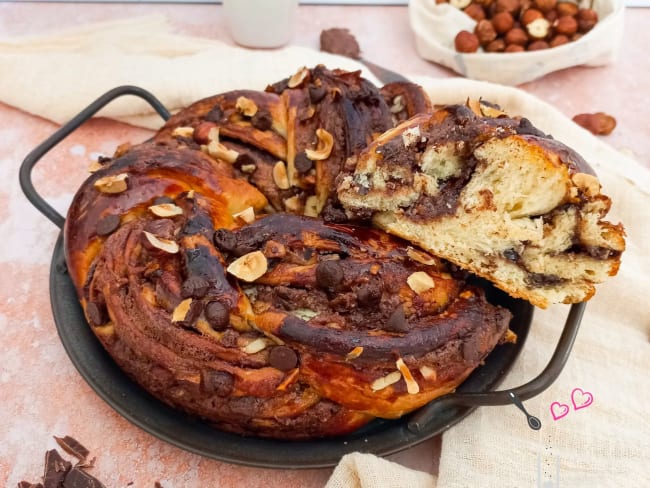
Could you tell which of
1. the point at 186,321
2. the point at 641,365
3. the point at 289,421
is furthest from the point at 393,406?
the point at 641,365

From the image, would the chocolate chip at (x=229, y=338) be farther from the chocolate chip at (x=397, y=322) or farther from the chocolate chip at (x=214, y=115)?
the chocolate chip at (x=214, y=115)

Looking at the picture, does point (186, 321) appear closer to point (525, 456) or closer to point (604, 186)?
point (525, 456)

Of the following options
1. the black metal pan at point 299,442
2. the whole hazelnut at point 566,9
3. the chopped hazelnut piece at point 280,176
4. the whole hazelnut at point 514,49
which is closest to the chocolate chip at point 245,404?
the black metal pan at point 299,442

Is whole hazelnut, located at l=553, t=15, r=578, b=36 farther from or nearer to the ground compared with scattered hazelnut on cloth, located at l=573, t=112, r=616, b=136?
farther from the ground

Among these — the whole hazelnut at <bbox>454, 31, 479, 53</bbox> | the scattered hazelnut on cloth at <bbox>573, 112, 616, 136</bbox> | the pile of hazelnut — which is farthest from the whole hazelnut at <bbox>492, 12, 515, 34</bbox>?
the scattered hazelnut on cloth at <bbox>573, 112, 616, 136</bbox>

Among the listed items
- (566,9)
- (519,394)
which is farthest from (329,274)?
(566,9)

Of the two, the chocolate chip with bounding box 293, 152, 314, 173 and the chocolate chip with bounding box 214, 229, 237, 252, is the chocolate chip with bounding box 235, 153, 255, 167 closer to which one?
the chocolate chip with bounding box 293, 152, 314, 173

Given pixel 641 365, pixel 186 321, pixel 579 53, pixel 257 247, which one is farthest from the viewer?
pixel 579 53
